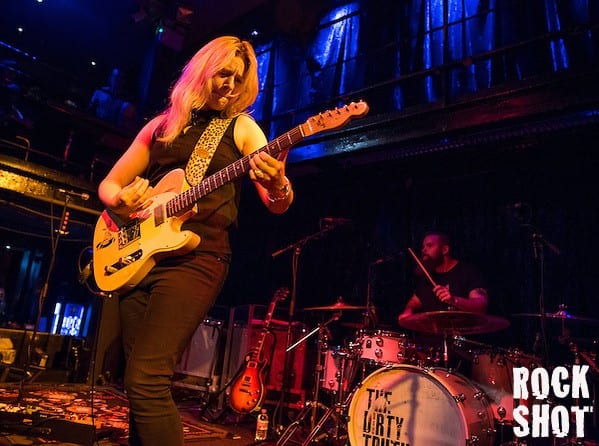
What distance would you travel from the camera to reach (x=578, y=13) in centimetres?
598

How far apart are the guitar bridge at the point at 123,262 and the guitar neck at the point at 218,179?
228mm

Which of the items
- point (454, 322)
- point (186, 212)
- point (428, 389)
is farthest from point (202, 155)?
point (454, 322)

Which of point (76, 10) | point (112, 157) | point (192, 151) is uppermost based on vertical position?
point (76, 10)

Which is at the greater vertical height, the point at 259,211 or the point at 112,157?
the point at 112,157

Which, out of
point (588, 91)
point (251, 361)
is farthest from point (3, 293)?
point (588, 91)

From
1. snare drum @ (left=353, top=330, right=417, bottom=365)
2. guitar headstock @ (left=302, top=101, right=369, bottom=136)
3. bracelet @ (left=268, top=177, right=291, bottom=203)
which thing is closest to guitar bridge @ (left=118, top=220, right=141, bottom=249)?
bracelet @ (left=268, top=177, right=291, bottom=203)

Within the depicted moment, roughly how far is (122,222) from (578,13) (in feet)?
21.0

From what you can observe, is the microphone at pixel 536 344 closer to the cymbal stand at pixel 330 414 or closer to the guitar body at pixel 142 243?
A: the cymbal stand at pixel 330 414

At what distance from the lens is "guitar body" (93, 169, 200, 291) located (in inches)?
78.5

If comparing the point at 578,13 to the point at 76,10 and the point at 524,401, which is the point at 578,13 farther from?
the point at 76,10

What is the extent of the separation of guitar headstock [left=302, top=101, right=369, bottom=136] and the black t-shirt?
3812mm

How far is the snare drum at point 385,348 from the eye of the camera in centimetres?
462

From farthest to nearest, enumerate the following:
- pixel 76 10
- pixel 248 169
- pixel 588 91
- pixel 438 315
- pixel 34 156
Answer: pixel 76 10, pixel 34 156, pixel 588 91, pixel 438 315, pixel 248 169

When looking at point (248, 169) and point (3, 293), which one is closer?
point (248, 169)
